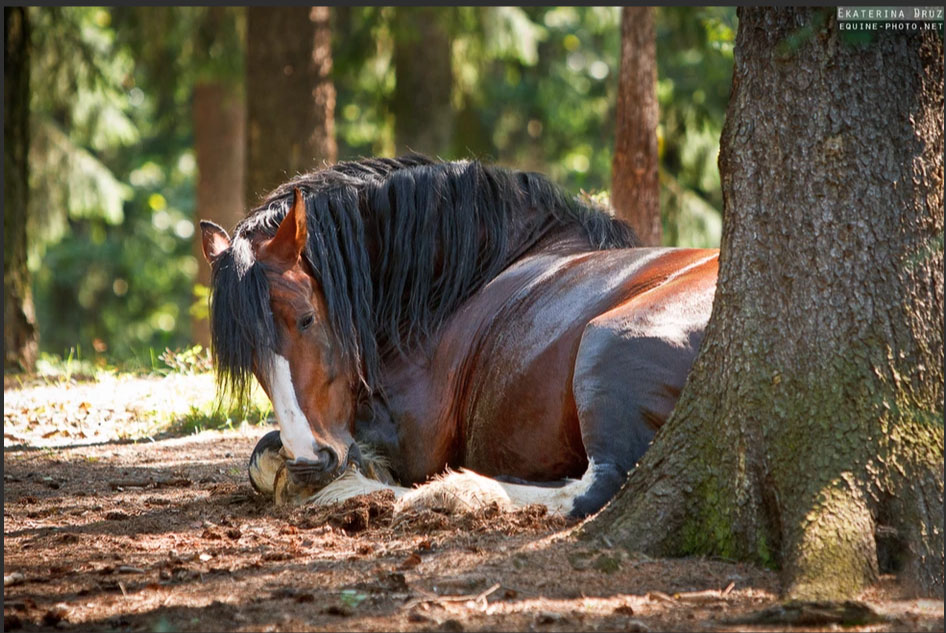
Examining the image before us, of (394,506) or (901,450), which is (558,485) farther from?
(901,450)

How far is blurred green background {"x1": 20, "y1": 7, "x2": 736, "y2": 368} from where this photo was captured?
44.9ft

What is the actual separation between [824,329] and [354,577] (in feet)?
5.81

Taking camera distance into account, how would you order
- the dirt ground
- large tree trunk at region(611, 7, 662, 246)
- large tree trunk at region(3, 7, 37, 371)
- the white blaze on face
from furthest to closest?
large tree trunk at region(3, 7, 37, 371)
large tree trunk at region(611, 7, 662, 246)
the white blaze on face
the dirt ground

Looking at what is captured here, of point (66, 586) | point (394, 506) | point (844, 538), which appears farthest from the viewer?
point (394, 506)

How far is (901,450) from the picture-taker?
11.2 feet

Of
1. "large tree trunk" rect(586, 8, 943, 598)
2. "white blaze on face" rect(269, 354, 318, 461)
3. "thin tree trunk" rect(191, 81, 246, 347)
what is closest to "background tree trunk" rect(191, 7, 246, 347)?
"thin tree trunk" rect(191, 81, 246, 347)

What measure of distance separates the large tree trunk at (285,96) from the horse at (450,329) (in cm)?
527

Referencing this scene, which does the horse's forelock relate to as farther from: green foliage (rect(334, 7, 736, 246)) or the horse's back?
green foliage (rect(334, 7, 736, 246))

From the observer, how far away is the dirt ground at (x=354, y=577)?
10.2ft

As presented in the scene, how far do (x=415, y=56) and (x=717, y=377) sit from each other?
1139 centimetres

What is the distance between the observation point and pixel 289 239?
5.04 m

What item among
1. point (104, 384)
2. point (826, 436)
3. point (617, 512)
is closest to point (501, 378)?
point (617, 512)

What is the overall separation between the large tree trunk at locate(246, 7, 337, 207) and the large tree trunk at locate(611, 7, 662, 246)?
3.23 m

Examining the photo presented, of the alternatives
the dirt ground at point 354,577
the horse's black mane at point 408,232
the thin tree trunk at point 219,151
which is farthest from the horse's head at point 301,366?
the thin tree trunk at point 219,151
